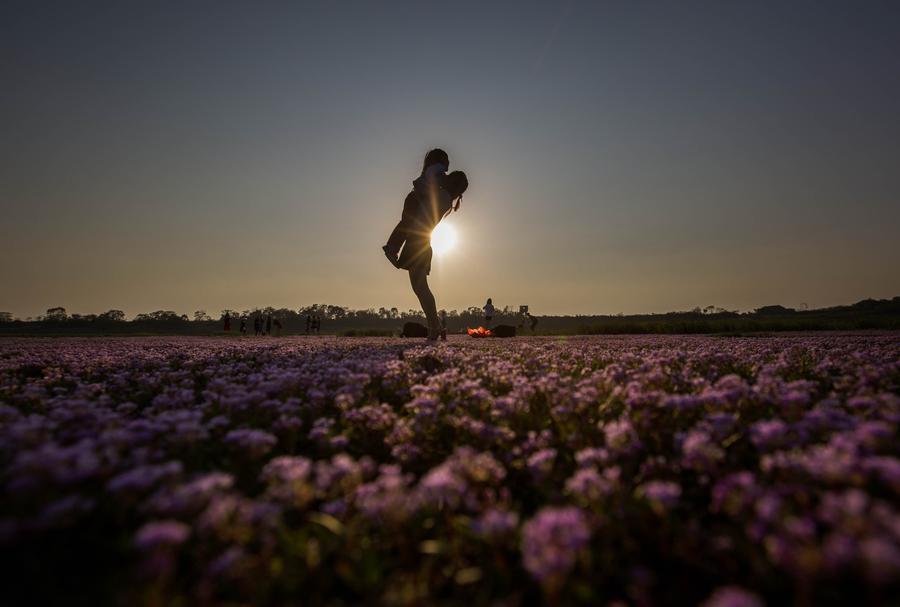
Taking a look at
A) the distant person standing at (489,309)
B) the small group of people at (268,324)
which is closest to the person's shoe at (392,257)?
the distant person standing at (489,309)

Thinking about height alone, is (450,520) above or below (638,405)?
below

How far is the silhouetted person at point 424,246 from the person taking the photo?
13.7 metres

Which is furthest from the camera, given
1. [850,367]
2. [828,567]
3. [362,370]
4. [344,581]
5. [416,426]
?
[362,370]

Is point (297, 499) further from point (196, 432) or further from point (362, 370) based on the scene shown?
point (362, 370)

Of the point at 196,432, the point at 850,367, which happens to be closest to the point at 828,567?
the point at 196,432

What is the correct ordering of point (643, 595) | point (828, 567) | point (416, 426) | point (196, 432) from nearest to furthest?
point (828, 567) → point (643, 595) → point (196, 432) → point (416, 426)

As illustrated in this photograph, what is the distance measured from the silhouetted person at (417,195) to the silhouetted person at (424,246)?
14cm

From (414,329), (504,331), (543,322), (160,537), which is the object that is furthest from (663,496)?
(543,322)

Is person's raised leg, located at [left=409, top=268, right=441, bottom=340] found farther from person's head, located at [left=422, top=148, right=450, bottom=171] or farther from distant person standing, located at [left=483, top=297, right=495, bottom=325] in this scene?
distant person standing, located at [left=483, top=297, right=495, bottom=325]

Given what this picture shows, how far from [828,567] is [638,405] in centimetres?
240

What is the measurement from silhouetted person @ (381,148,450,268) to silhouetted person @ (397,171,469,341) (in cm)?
14

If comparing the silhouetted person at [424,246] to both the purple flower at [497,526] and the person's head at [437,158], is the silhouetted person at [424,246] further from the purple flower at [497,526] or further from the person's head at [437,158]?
the purple flower at [497,526]

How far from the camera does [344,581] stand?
190cm

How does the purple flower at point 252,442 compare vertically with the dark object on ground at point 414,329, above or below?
below
